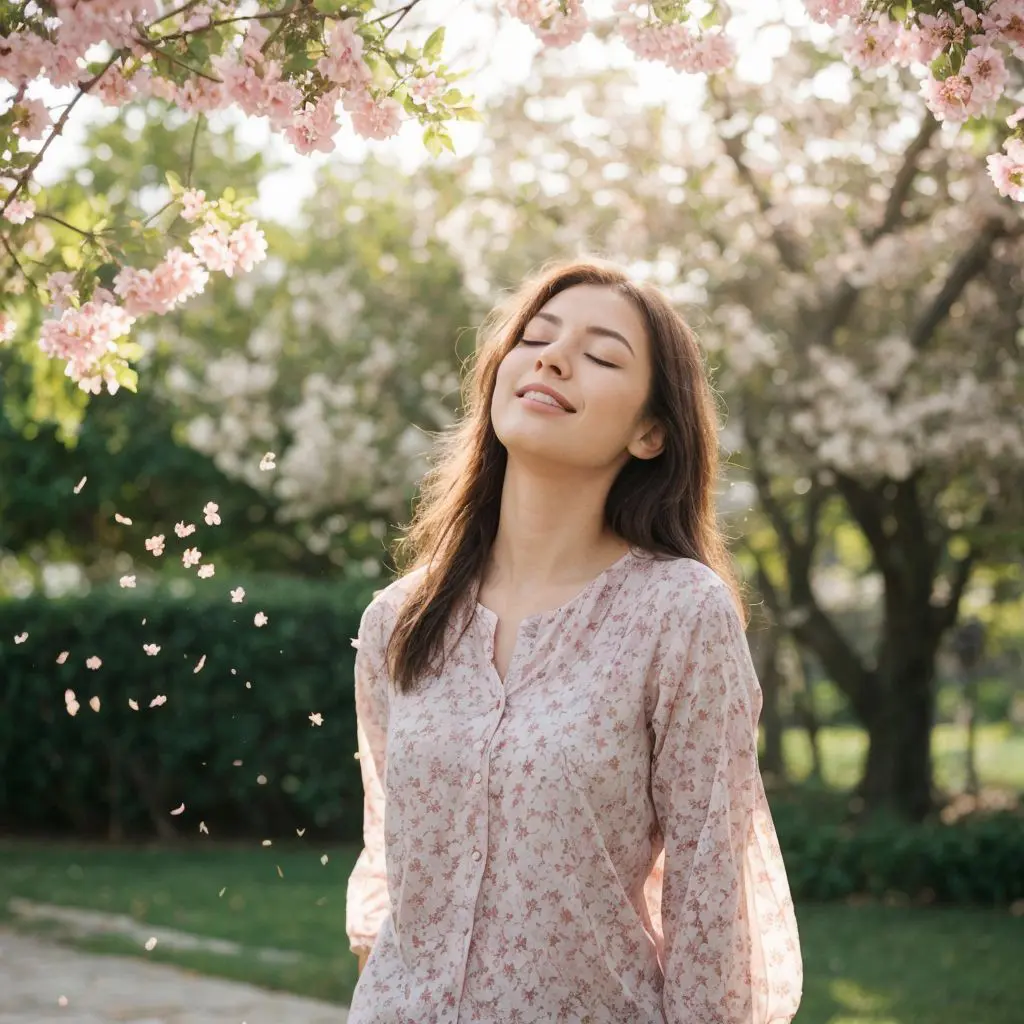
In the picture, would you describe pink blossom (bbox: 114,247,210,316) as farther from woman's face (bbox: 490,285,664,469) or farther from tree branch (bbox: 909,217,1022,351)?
tree branch (bbox: 909,217,1022,351)

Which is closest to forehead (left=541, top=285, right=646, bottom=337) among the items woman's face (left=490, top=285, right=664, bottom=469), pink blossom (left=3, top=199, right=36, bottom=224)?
woman's face (left=490, top=285, right=664, bottom=469)

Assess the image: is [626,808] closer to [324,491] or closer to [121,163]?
[324,491]

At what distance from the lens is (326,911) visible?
8031 mm

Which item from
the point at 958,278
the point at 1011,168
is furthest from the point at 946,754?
the point at 1011,168

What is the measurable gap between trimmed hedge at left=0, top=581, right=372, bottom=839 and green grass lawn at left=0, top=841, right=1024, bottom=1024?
0.49 meters

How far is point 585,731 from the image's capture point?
2.25 m

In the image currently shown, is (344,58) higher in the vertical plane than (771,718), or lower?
higher

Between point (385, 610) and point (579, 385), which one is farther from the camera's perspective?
point (385, 610)

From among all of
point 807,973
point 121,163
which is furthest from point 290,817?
point 121,163

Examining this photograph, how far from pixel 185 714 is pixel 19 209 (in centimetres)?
780

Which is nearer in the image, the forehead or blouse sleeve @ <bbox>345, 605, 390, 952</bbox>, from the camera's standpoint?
the forehead

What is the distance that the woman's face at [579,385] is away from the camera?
2486mm

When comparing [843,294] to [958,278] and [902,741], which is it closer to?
[958,278]

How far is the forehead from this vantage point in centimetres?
254
